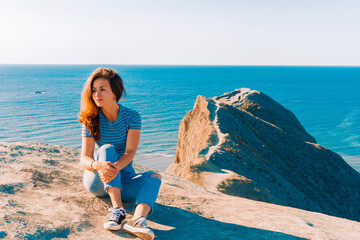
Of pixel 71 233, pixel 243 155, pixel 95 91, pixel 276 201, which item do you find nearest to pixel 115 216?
pixel 71 233

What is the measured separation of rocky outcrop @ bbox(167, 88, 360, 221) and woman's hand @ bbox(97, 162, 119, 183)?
22.1 feet

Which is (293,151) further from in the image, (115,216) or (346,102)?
(346,102)

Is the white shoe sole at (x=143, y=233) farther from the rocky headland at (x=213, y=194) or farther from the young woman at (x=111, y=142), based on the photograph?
the young woman at (x=111, y=142)

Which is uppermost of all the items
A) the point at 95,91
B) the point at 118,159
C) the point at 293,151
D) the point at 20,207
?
the point at 95,91

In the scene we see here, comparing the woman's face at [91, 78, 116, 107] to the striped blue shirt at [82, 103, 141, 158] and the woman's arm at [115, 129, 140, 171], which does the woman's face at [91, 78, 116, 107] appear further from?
the woman's arm at [115, 129, 140, 171]

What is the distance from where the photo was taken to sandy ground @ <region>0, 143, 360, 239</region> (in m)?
4.03

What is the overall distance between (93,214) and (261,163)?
1040 centimetres

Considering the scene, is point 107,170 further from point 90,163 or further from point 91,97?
point 91,97

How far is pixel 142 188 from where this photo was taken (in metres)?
4.44

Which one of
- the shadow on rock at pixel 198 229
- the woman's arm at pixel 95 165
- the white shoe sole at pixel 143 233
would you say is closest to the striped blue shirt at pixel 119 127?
the woman's arm at pixel 95 165

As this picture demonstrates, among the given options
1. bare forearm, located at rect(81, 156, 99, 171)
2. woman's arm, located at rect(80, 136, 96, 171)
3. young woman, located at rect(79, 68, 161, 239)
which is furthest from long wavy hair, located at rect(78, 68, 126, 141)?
bare forearm, located at rect(81, 156, 99, 171)

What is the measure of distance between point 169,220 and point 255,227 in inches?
50.2

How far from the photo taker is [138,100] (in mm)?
67938

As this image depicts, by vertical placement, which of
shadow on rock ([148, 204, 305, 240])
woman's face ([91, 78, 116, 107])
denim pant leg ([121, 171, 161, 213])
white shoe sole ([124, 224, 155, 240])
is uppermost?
woman's face ([91, 78, 116, 107])
